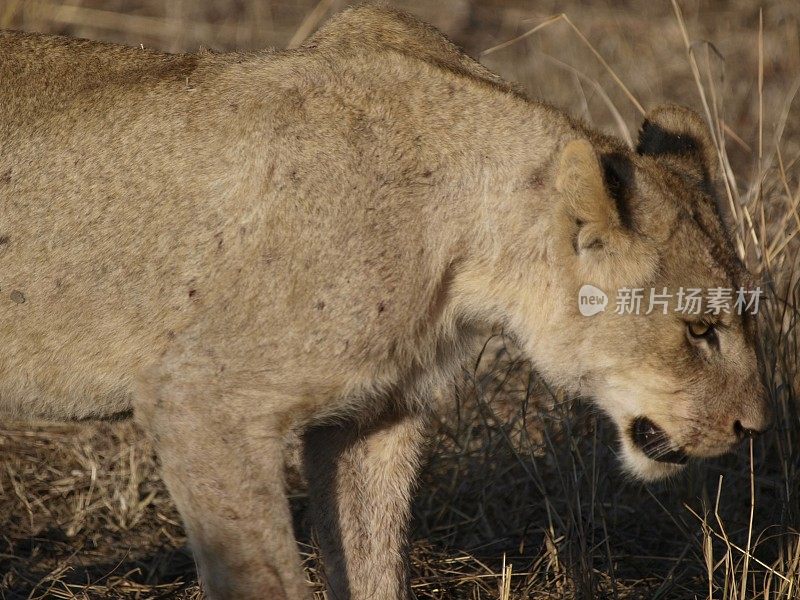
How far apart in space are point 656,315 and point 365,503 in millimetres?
1128

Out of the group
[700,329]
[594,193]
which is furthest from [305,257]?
[700,329]

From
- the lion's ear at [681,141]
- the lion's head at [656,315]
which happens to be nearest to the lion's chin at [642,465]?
the lion's head at [656,315]

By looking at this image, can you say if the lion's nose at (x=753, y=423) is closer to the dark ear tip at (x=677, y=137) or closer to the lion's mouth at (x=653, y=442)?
the lion's mouth at (x=653, y=442)

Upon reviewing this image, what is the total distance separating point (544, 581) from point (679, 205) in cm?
161

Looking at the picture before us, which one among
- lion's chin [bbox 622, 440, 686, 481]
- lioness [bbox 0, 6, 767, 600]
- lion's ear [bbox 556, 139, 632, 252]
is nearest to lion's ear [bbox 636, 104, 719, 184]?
lioness [bbox 0, 6, 767, 600]

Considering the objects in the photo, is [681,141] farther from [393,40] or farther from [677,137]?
[393,40]

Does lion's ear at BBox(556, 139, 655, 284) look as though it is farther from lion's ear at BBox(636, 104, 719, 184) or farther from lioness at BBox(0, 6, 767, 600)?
lion's ear at BBox(636, 104, 719, 184)

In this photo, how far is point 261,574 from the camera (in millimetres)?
3326

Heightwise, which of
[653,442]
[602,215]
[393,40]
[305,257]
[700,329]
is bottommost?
[653,442]

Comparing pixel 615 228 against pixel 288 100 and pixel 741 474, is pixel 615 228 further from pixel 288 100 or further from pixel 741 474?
pixel 741 474

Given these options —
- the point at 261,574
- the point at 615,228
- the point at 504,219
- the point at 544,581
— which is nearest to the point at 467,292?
the point at 504,219

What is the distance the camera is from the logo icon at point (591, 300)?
138 inches

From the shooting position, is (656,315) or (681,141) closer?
(656,315)

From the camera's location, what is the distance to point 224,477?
329cm
